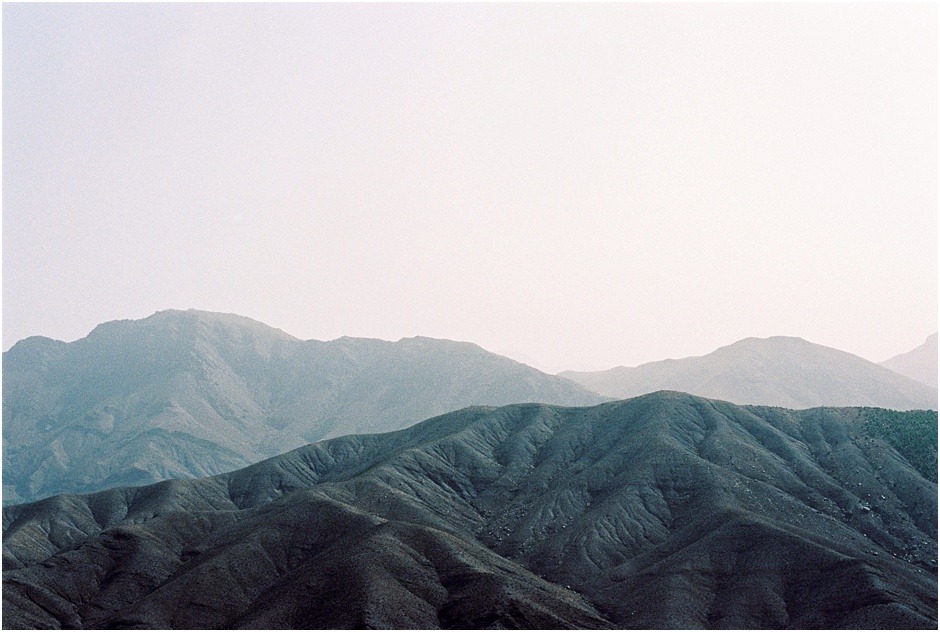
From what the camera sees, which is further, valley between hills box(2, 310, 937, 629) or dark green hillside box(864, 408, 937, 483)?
dark green hillside box(864, 408, 937, 483)

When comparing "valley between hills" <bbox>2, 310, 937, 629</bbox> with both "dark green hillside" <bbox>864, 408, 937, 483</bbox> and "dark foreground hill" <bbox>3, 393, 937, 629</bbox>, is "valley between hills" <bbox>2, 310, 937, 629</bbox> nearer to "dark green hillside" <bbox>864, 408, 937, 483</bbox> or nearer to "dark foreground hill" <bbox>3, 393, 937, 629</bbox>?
"dark foreground hill" <bbox>3, 393, 937, 629</bbox>

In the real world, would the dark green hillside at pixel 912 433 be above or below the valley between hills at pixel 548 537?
above

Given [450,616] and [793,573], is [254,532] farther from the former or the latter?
[793,573]

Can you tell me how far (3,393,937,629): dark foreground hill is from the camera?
103m

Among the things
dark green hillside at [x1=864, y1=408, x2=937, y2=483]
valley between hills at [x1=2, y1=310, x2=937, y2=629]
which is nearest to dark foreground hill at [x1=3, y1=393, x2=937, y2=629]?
valley between hills at [x1=2, y1=310, x2=937, y2=629]

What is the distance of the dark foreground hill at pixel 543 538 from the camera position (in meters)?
103

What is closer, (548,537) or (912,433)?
(548,537)

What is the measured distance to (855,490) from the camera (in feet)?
494

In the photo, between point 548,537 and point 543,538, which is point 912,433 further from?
point 543,538

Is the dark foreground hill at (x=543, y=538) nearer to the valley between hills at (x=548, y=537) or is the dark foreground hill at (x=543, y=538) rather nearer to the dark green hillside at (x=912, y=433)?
the valley between hills at (x=548, y=537)

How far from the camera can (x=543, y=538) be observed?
479 ft

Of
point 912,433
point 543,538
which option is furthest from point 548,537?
point 912,433

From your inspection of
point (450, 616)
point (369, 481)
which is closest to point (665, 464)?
point (369, 481)

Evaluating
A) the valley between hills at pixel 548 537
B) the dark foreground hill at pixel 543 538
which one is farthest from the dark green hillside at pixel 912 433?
the dark foreground hill at pixel 543 538
